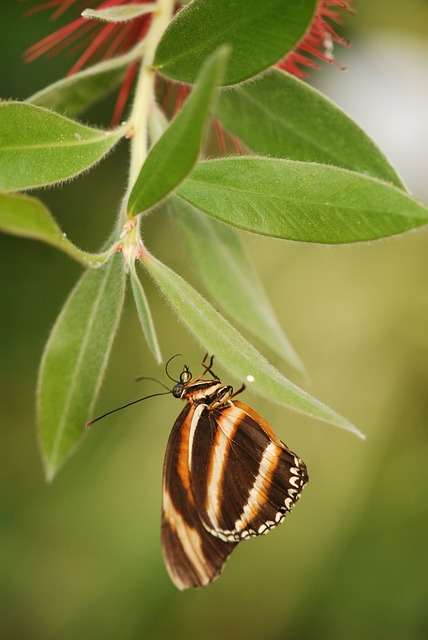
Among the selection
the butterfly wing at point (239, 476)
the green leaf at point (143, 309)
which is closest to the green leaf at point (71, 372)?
the green leaf at point (143, 309)

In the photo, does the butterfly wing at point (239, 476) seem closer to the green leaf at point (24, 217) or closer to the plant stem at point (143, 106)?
the plant stem at point (143, 106)

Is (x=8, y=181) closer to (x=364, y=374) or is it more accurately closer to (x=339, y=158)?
(x=339, y=158)

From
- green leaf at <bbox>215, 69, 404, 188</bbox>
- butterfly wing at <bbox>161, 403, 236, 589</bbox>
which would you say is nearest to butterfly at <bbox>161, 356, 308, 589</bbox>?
butterfly wing at <bbox>161, 403, 236, 589</bbox>

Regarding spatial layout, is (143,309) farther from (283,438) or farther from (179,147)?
(283,438)

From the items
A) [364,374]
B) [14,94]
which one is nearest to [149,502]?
[364,374]

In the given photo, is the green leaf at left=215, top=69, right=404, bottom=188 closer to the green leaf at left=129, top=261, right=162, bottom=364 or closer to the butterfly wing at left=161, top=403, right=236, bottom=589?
the green leaf at left=129, top=261, right=162, bottom=364

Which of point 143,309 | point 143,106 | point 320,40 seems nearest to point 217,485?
point 143,309
